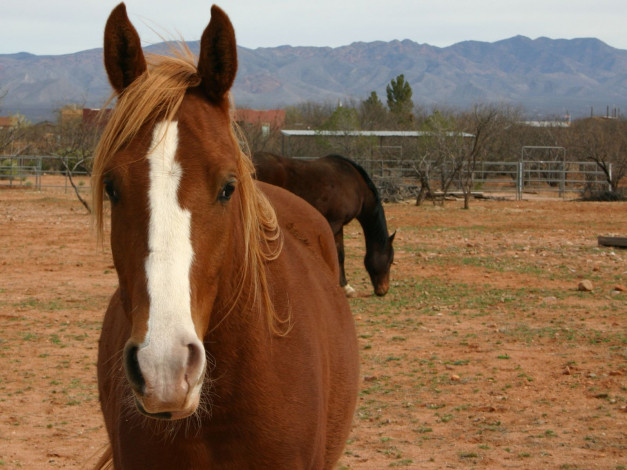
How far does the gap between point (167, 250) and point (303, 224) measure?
1694 millimetres

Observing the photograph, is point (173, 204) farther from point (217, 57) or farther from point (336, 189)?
point (336, 189)

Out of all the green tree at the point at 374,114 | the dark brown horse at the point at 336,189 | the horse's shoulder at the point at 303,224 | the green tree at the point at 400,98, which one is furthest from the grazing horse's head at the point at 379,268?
the green tree at the point at 400,98

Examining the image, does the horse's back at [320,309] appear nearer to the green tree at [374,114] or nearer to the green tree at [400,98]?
the green tree at [374,114]

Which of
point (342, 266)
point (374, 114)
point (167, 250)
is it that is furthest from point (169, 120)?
point (374, 114)

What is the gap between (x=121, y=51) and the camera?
79.3 inches

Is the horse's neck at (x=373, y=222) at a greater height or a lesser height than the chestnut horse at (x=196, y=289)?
lesser

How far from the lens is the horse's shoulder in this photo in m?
3.15

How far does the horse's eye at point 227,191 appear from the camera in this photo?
6.17 ft

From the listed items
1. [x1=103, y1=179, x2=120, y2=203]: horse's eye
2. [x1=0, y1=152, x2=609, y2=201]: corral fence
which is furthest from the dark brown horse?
[x1=0, y1=152, x2=609, y2=201]: corral fence

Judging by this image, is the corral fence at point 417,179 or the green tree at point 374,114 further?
the green tree at point 374,114

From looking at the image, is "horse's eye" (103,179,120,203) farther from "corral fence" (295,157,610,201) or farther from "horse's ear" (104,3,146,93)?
"corral fence" (295,157,610,201)

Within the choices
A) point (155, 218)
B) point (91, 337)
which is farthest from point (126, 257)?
point (91, 337)

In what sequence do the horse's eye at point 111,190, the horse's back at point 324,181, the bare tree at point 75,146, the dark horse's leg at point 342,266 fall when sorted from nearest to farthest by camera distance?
the horse's eye at point 111,190 < the dark horse's leg at point 342,266 < the horse's back at point 324,181 < the bare tree at point 75,146

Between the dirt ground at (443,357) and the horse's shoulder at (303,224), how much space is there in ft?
4.49
